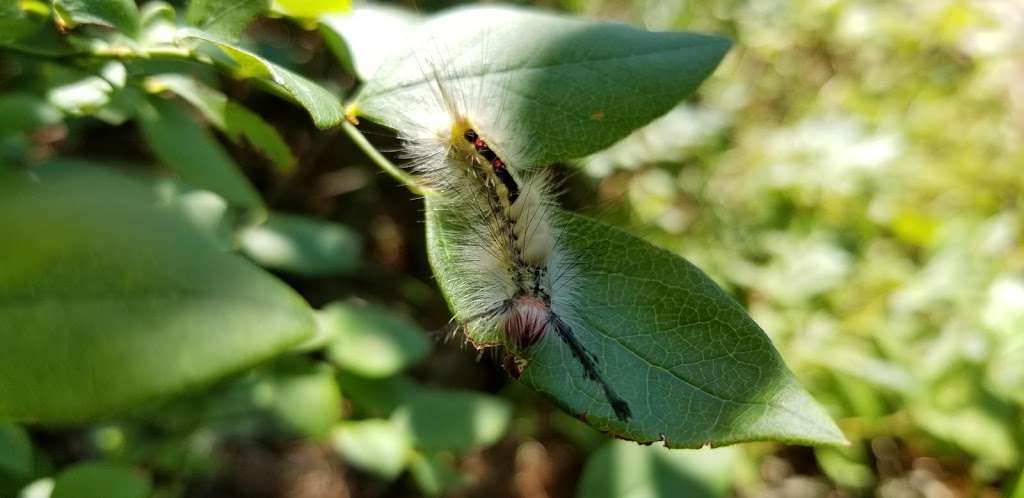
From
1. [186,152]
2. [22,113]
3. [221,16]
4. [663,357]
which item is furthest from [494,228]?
[22,113]

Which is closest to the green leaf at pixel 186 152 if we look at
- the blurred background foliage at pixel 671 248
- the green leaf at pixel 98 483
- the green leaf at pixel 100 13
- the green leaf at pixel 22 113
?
the blurred background foliage at pixel 671 248

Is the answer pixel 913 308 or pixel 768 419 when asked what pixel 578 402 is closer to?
pixel 768 419

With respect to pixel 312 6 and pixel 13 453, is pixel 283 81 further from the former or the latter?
pixel 13 453

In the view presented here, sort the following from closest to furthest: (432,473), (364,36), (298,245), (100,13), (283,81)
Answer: (283,81), (100,13), (364,36), (432,473), (298,245)

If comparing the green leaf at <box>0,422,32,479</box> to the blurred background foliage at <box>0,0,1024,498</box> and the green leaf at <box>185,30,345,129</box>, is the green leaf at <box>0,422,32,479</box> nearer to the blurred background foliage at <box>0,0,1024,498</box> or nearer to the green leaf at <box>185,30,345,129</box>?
the blurred background foliage at <box>0,0,1024,498</box>

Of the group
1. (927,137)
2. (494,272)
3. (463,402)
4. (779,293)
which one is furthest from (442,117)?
(927,137)

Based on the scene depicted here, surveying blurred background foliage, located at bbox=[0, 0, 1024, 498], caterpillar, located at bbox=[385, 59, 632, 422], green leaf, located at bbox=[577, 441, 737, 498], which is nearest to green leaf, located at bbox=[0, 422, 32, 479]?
blurred background foliage, located at bbox=[0, 0, 1024, 498]
